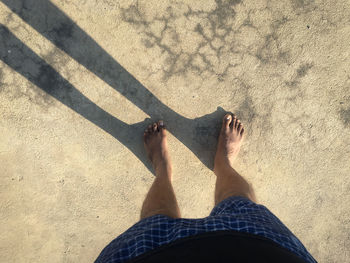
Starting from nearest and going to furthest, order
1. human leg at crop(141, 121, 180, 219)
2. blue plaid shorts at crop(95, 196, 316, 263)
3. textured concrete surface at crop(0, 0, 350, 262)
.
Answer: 1. blue plaid shorts at crop(95, 196, 316, 263)
2. human leg at crop(141, 121, 180, 219)
3. textured concrete surface at crop(0, 0, 350, 262)

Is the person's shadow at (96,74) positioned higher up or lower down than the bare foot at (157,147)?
higher up

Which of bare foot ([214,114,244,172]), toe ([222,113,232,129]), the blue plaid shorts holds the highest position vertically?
toe ([222,113,232,129])

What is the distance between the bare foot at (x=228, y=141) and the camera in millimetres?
2311

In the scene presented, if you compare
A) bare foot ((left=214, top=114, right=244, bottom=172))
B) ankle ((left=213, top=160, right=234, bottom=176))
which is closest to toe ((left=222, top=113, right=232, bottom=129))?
bare foot ((left=214, top=114, right=244, bottom=172))

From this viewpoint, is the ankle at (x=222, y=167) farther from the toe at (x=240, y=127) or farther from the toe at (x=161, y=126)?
the toe at (x=161, y=126)

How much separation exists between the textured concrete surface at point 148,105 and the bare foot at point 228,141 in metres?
0.10

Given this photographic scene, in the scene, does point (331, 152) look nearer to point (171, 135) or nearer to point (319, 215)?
point (319, 215)

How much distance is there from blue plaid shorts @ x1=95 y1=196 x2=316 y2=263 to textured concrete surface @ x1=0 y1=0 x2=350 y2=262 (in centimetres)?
90

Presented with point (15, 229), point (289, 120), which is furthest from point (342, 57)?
point (15, 229)

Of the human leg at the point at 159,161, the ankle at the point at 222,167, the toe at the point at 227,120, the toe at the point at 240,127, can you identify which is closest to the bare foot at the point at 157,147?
the human leg at the point at 159,161

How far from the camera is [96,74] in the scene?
2281 millimetres

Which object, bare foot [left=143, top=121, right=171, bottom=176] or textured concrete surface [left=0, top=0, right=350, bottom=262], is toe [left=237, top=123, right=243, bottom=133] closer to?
textured concrete surface [left=0, top=0, right=350, bottom=262]

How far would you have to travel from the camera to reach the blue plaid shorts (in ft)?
4.42

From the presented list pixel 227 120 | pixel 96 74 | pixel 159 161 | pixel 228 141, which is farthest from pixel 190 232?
pixel 96 74
